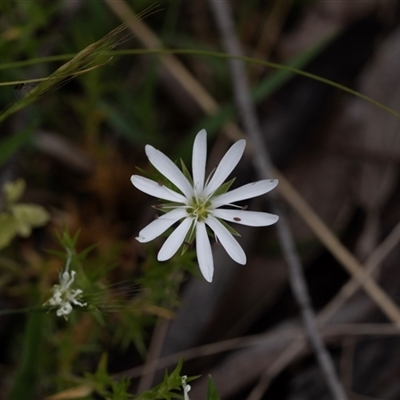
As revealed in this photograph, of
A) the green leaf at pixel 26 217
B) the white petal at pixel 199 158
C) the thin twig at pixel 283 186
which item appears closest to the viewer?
the white petal at pixel 199 158

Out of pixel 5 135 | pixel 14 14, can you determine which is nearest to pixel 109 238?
pixel 5 135

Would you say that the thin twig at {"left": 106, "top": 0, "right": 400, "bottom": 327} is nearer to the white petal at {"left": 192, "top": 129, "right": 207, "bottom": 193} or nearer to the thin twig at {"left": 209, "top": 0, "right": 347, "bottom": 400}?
the thin twig at {"left": 209, "top": 0, "right": 347, "bottom": 400}

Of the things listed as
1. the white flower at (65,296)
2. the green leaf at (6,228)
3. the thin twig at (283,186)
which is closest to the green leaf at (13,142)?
the green leaf at (6,228)

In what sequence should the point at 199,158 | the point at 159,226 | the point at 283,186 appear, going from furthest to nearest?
the point at 283,186 < the point at 199,158 < the point at 159,226

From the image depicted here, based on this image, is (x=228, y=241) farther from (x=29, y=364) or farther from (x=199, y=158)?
(x=29, y=364)

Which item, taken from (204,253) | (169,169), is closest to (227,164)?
(169,169)

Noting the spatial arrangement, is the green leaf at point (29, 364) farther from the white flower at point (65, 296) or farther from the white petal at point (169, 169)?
the white petal at point (169, 169)
